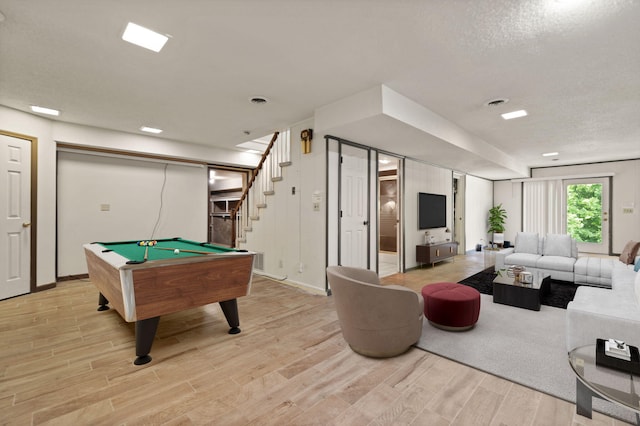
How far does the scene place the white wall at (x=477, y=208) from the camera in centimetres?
859

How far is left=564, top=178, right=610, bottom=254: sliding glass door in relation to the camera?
314 inches

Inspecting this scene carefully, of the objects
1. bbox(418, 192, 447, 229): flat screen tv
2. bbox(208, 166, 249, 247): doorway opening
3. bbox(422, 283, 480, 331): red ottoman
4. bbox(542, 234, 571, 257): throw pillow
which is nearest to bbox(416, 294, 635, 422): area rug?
bbox(422, 283, 480, 331): red ottoman

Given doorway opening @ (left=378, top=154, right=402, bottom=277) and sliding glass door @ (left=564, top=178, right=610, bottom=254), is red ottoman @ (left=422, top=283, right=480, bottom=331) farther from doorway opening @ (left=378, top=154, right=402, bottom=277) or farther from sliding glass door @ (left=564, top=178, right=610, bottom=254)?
sliding glass door @ (left=564, top=178, right=610, bottom=254)

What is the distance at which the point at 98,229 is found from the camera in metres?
5.30

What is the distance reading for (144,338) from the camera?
2.36 m

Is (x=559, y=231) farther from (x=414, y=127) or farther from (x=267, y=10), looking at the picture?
(x=267, y=10)

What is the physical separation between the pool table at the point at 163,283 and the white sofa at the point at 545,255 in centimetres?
484

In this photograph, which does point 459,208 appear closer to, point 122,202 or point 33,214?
point 122,202

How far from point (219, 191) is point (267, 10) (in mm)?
→ 9090

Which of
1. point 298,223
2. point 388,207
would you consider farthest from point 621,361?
point 388,207

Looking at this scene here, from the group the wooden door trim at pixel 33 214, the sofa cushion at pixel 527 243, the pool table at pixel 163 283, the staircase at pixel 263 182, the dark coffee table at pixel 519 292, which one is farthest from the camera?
the sofa cushion at pixel 527 243

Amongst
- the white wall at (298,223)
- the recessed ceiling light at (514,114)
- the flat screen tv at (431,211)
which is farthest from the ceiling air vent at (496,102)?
the flat screen tv at (431,211)

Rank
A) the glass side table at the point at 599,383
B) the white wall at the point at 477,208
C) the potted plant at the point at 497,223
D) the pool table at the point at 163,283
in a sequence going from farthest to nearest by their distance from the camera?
1. the potted plant at the point at 497,223
2. the white wall at the point at 477,208
3. the pool table at the point at 163,283
4. the glass side table at the point at 599,383

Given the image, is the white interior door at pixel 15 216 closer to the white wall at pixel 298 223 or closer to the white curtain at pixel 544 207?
the white wall at pixel 298 223
